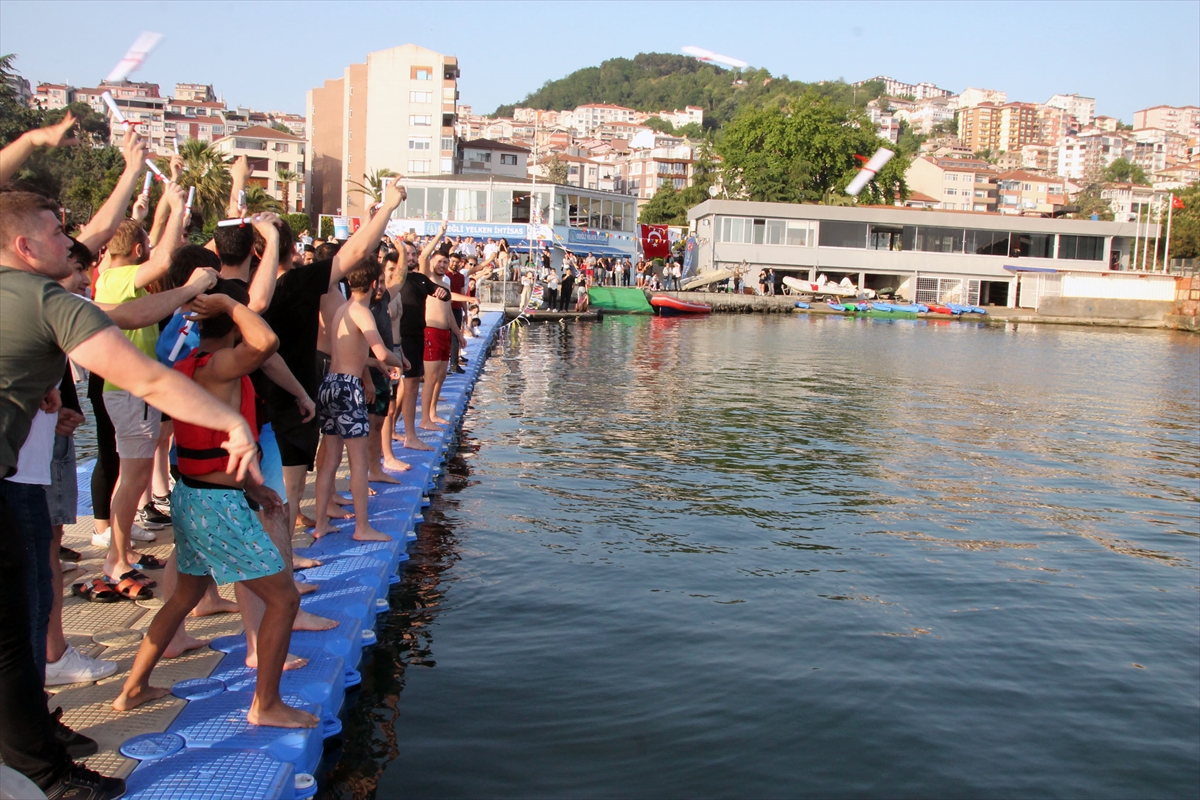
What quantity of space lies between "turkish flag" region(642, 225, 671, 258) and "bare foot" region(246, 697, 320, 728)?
57.1 meters

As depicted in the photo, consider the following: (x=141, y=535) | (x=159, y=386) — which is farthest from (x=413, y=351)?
(x=159, y=386)

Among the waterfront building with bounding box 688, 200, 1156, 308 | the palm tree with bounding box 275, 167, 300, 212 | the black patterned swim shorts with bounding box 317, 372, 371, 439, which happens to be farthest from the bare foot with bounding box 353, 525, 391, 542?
the palm tree with bounding box 275, 167, 300, 212

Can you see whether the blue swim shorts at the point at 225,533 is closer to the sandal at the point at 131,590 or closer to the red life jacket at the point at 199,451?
the red life jacket at the point at 199,451

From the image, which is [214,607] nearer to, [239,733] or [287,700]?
[287,700]

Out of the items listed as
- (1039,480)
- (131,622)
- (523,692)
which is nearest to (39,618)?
(131,622)

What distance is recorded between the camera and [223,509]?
4008mm

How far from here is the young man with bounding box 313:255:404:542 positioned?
6746 mm

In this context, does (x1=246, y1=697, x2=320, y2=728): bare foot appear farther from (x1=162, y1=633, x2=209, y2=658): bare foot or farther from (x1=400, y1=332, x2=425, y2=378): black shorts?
(x1=400, y1=332, x2=425, y2=378): black shorts

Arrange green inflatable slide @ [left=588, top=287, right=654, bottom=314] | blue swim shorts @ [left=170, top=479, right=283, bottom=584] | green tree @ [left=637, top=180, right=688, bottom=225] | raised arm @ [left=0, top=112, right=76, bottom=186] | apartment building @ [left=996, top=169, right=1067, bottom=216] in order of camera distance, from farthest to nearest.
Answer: apartment building @ [left=996, top=169, right=1067, bottom=216] < green tree @ [left=637, top=180, right=688, bottom=225] < green inflatable slide @ [left=588, top=287, right=654, bottom=314] < blue swim shorts @ [left=170, top=479, right=283, bottom=584] < raised arm @ [left=0, top=112, right=76, bottom=186]

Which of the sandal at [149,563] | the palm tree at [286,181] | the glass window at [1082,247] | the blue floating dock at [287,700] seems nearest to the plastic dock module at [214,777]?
the blue floating dock at [287,700]

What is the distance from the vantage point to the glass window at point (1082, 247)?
208ft

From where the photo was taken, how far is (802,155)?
78188 millimetres

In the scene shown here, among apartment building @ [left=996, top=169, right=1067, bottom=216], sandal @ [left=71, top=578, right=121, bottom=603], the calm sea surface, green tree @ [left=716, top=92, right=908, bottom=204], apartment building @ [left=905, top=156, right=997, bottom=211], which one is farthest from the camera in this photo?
apartment building @ [left=996, top=169, right=1067, bottom=216]

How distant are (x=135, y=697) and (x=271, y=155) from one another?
95.3m
